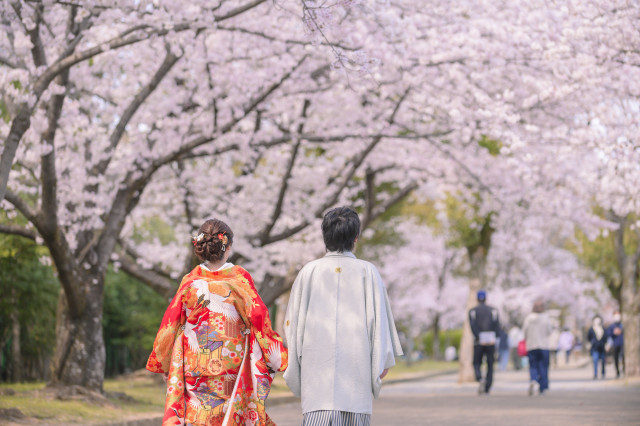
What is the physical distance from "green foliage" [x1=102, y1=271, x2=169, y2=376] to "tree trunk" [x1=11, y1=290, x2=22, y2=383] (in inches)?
162

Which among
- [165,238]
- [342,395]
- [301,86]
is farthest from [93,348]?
[165,238]

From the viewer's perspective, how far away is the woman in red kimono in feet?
17.7

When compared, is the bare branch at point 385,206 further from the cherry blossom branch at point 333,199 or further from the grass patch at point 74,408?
the grass patch at point 74,408

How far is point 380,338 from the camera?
4.98 metres

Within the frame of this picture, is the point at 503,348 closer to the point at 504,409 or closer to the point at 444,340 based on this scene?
the point at 504,409

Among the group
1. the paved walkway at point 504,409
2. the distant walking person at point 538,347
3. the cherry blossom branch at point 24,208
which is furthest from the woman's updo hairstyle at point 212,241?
the distant walking person at point 538,347

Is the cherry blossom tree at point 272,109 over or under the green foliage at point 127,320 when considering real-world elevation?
over

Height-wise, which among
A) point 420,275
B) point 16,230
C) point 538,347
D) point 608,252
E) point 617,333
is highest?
point 420,275

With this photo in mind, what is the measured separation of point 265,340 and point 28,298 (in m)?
15.1

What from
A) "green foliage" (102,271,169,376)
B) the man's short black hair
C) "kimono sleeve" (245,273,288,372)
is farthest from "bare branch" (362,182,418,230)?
the man's short black hair

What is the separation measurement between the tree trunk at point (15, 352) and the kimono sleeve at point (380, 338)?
15627 mm

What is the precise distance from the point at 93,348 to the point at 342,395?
9.11 m

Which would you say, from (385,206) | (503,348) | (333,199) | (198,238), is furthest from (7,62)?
(503,348)

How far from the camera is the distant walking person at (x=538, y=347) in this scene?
16578mm
